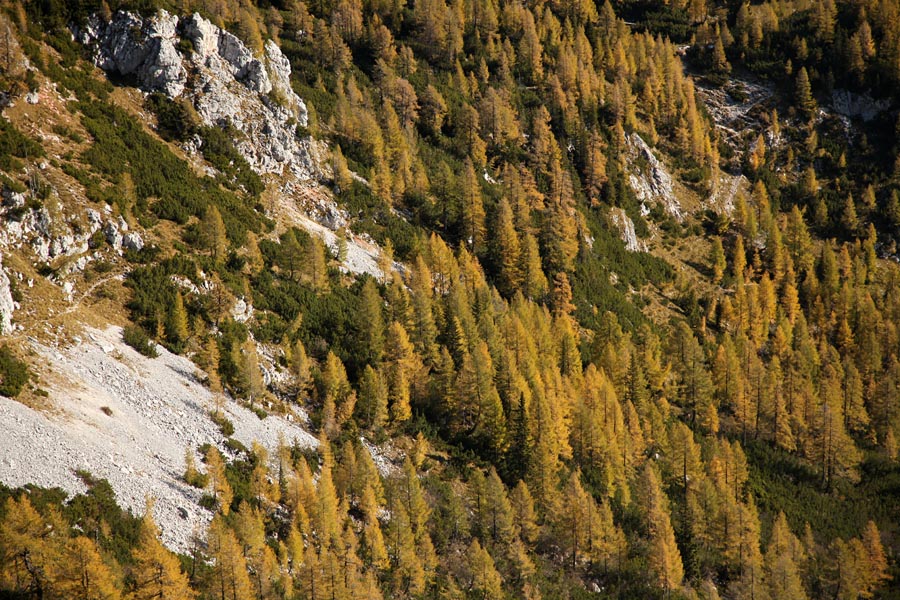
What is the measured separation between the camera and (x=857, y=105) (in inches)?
5886

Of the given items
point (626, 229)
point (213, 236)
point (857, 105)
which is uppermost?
point (857, 105)

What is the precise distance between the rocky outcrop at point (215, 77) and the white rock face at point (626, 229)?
48166 millimetres

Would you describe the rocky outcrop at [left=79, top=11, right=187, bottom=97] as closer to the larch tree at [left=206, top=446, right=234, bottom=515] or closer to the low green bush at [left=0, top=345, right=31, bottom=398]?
the low green bush at [left=0, top=345, right=31, bottom=398]

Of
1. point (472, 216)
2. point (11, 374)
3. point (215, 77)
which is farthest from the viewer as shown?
point (472, 216)

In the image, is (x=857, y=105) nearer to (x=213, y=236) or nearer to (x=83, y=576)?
(x=213, y=236)

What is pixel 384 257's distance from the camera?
276 feet

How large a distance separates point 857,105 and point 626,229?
246ft

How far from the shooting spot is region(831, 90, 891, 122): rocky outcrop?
487 feet

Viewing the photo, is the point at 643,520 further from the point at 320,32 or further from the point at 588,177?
the point at 320,32

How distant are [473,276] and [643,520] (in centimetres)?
3508

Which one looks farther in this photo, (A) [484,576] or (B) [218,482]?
(A) [484,576]

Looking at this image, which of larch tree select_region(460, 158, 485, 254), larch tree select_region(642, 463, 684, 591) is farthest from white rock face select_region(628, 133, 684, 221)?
larch tree select_region(642, 463, 684, 591)

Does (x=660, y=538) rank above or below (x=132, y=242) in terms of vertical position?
below

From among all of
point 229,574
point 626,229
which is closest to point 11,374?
point 229,574
